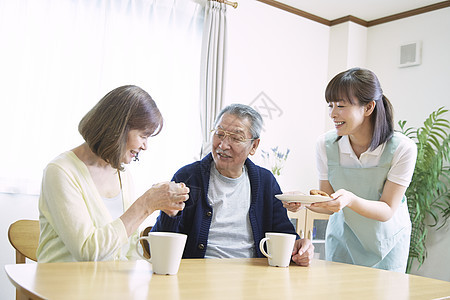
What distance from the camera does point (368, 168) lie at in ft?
6.53

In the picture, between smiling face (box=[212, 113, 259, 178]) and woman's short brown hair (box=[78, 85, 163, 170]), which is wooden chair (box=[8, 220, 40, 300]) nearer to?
woman's short brown hair (box=[78, 85, 163, 170])

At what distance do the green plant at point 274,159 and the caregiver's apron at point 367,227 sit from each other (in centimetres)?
196

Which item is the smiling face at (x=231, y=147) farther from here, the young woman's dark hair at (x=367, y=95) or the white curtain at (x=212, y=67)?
the white curtain at (x=212, y=67)

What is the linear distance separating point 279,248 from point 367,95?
0.78 meters

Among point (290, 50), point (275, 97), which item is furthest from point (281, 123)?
point (290, 50)

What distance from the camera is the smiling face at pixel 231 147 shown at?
189cm

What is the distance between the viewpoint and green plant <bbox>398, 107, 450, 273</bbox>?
3.69 m

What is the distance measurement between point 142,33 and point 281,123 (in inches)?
57.8

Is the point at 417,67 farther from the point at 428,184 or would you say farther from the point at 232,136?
the point at 232,136

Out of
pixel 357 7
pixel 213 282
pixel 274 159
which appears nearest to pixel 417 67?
pixel 357 7

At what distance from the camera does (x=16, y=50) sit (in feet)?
9.60

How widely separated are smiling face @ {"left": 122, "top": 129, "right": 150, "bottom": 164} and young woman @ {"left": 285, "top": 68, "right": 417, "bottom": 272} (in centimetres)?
71

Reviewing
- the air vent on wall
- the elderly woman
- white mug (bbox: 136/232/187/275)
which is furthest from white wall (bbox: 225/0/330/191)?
white mug (bbox: 136/232/187/275)

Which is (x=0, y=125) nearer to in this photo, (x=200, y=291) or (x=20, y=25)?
(x=20, y=25)
